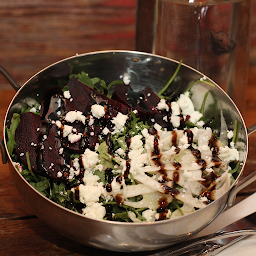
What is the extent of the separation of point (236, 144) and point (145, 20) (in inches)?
23.5

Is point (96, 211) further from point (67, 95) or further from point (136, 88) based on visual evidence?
point (136, 88)

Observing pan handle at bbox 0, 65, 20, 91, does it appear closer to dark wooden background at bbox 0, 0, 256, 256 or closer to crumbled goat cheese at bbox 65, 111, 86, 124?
crumbled goat cheese at bbox 65, 111, 86, 124

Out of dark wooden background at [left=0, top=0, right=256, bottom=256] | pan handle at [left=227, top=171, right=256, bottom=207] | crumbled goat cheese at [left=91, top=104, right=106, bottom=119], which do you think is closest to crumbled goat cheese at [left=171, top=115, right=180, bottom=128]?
crumbled goat cheese at [left=91, top=104, right=106, bottom=119]

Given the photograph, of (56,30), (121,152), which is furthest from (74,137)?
(56,30)

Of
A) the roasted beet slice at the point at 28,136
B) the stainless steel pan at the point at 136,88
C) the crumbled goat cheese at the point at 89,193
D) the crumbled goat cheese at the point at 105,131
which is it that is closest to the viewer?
the stainless steel pan at the point at 136,88

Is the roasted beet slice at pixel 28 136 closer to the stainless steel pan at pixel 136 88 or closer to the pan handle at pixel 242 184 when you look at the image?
the stainless steel pan at pixel 136 88

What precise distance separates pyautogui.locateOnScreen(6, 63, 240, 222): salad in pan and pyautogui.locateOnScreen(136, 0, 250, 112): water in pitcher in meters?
0.15

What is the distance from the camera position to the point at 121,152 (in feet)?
3.24

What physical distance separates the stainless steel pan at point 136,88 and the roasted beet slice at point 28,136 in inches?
1.8

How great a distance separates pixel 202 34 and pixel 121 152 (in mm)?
549

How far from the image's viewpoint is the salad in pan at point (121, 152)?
87 centimetres

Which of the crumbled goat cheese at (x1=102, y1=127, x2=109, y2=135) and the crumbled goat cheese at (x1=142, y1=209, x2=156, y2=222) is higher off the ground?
the crumbled goat cheese at (x1=102, y1=127, x2=109, y2=135)

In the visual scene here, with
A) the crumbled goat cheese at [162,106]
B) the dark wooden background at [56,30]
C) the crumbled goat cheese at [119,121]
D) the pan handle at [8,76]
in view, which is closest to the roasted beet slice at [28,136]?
the pan handle at [8,76]

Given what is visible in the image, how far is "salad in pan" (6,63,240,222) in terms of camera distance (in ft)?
2.84
